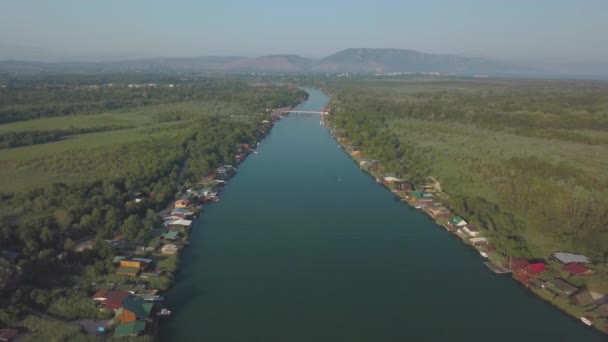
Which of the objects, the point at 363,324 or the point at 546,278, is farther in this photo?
the point at 546,278

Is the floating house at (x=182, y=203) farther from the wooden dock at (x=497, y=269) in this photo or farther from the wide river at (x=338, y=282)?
the wooden dock at (x=497, y=269)

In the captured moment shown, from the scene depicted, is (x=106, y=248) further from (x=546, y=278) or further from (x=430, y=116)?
(x=430, y=116)

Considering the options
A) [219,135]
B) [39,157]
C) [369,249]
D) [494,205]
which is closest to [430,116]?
[219,135]

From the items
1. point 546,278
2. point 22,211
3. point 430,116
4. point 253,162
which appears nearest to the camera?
point 546,278

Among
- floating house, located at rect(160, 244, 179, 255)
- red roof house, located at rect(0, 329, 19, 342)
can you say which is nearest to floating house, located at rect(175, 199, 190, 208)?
floating house, located at rect(160, 244, 179, 255)

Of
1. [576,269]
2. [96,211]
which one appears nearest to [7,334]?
[96,211]

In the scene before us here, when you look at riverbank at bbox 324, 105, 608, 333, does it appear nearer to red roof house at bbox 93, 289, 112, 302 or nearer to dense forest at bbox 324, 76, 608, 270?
dense forest at bbox 324, 76, 608, 270
